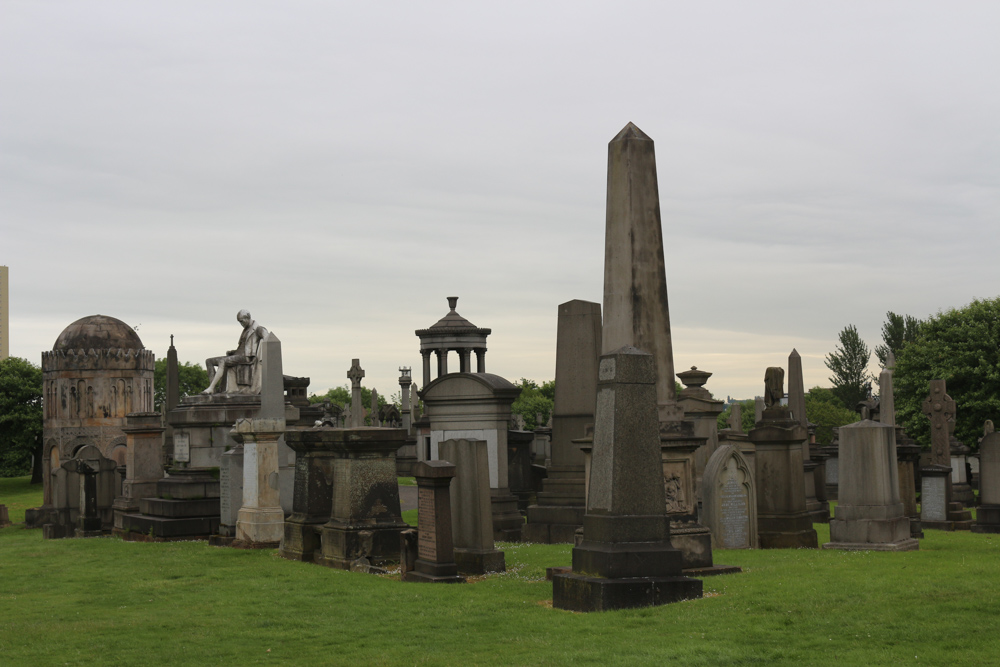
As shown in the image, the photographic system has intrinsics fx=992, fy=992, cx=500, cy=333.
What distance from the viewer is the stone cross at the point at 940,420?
2564 cm

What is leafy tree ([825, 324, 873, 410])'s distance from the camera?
75.1 metres

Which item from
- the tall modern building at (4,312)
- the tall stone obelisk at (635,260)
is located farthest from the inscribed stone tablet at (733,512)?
the tall modern building at (4,312)

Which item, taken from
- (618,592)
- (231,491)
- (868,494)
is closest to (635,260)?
(868,494)

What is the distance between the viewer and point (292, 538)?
1373cm

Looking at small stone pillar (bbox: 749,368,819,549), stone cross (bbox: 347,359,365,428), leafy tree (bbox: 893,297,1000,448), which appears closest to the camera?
small stone pillar (bbox: 749,368,819,549)

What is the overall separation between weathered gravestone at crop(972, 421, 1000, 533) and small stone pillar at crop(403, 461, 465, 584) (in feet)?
38.5

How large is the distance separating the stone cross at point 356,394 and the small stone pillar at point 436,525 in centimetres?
1650

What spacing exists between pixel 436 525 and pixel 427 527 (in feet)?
0.70

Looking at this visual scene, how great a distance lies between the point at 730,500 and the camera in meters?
13.9

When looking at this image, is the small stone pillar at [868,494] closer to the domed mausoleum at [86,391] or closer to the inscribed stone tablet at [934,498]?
the inscribed stone tablet at [934,498]

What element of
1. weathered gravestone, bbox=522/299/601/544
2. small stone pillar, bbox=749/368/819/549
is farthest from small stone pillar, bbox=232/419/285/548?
small stone pillar, bbox=749/368/819/549

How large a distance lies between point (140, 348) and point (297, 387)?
12829 millimetres

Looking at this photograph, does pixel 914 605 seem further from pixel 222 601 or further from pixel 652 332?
pixel 222 601

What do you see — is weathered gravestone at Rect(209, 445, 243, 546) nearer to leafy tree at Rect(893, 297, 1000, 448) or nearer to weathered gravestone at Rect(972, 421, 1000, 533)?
weathered gravestone at Rect(972, 421, 1000, 533)
